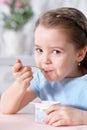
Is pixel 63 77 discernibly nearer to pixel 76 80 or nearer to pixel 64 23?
pixel 76 80

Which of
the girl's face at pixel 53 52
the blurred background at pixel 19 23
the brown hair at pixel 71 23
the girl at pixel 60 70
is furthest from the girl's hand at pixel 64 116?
the blurred background at pixel 19 23

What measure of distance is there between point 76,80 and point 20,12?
205cm

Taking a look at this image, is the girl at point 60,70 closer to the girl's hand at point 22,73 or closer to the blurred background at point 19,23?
the girl's hand at point 22,73

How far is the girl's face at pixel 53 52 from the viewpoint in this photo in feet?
4.19

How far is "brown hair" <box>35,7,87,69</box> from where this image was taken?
4.33ft

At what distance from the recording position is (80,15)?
1.38 metres

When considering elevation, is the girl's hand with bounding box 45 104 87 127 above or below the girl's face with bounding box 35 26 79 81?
below

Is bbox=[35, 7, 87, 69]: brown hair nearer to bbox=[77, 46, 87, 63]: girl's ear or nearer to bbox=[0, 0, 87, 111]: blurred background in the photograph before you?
bbox=[77, 46, 87, 63]: girl's ear

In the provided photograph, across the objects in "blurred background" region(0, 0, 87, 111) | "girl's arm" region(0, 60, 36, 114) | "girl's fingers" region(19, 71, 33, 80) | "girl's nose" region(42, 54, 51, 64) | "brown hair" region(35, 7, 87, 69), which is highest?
"brown hair" region(35, 7, 87, 69)

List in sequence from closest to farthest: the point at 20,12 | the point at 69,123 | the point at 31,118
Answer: the point at 69,123
the point at 31,118
the point at 20,12

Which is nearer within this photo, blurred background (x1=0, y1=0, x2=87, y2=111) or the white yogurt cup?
the white yogurt cup

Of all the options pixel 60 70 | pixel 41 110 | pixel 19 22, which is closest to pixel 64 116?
pixel 41 110

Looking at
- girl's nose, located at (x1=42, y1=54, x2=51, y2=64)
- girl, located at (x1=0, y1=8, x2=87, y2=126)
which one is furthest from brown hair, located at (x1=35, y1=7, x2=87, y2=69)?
girl's nose, located at (x1=42, y1=54, x2=51, y2=64)

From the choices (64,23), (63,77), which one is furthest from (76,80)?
(64,23)
